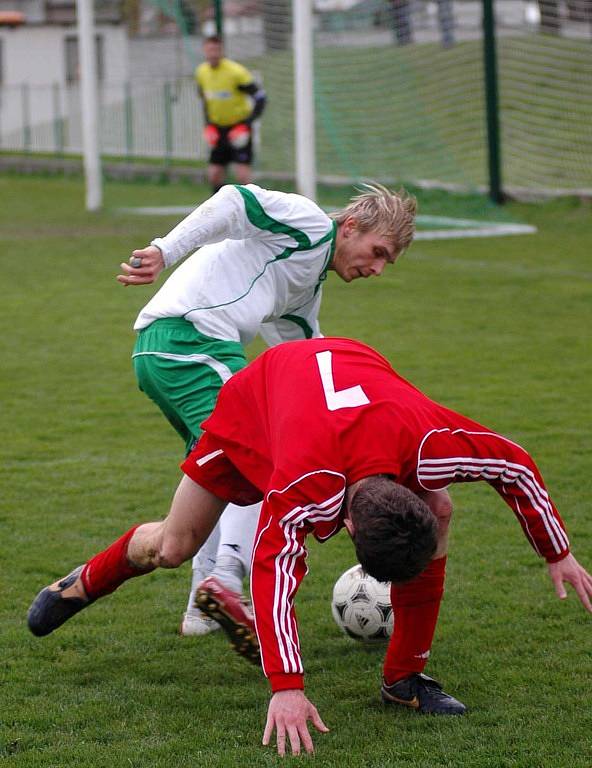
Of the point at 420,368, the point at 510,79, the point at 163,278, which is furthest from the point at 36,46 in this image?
the point at 420,368

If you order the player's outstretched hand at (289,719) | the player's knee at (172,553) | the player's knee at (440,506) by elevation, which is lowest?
the player's outstretched hand at (289,719)

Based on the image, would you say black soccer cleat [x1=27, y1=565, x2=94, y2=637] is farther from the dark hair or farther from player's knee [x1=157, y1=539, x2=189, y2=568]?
the dark hair

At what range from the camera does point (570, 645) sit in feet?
13.7

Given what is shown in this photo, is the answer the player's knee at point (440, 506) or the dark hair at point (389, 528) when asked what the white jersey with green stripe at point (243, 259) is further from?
the dark hair at point (389, 528)

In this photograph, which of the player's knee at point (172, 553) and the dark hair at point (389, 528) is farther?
the player's knee at point (172, 553)

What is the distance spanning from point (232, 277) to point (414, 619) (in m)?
1.41

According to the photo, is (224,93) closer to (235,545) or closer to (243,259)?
(243,259)

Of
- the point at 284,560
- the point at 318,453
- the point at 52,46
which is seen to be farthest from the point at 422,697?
the point at 52,46

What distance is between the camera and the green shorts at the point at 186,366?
→ 13.9 feet

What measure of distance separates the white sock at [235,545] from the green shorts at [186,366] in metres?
0.30

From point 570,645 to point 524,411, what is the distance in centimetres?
328

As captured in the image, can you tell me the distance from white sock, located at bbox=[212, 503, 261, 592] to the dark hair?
1.13 m

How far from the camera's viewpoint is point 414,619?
3.66 meters

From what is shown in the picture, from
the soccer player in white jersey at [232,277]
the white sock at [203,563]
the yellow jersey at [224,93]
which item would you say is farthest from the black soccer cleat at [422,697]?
the yellow jersey at [224,93]
